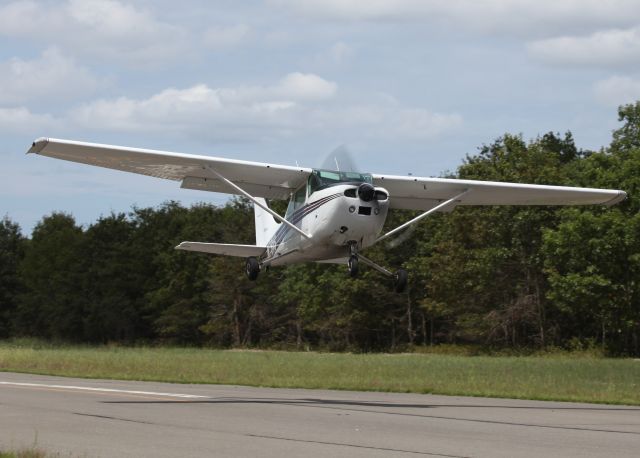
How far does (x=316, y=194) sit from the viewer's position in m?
21.7

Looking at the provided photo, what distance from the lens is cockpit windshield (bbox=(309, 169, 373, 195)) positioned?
2056 cm

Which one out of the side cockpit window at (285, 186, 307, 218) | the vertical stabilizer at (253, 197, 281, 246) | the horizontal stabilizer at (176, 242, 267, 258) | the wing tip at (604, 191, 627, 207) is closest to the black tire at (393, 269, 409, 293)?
the side cockpit window at (285, 186, 307, 218)

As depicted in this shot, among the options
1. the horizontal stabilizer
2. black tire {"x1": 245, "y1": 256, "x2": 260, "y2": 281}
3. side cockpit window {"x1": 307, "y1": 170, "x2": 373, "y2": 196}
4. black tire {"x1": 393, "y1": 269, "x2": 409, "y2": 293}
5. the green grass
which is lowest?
the green grass

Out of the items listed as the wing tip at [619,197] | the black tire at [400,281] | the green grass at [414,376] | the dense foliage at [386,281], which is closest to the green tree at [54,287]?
the dense foliage at [386,281]

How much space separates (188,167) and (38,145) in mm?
3770

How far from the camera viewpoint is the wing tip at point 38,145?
834 inches

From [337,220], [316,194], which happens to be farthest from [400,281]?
[337,220]

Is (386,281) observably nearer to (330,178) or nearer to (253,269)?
(253,269)

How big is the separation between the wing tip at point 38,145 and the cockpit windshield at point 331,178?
5.95 m

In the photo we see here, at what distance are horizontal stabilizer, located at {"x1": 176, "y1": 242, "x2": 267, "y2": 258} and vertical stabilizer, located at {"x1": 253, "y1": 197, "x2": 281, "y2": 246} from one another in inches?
32.4

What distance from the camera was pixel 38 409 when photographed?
53.2 ft

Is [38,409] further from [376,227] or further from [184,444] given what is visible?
[376,227]

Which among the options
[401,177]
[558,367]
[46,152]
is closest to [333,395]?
[401,177]

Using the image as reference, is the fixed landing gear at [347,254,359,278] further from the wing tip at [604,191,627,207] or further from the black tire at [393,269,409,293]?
the wing tip at [604,191,627,207]
